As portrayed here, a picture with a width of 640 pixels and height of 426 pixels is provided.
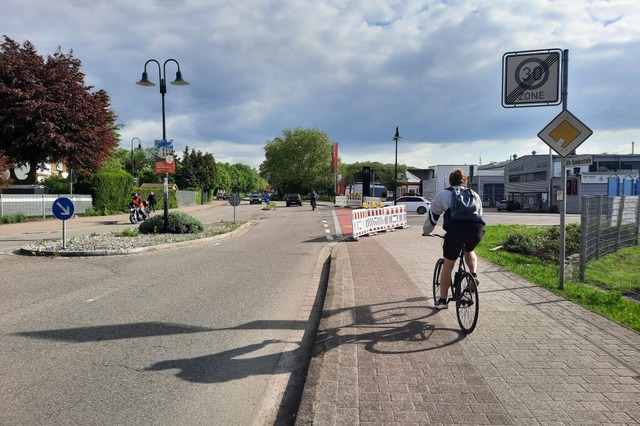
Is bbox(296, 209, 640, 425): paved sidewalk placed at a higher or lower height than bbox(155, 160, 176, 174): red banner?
lower

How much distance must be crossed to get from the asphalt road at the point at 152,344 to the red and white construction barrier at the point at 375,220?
24.0 feet

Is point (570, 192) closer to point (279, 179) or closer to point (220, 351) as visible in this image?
point (220, 351)

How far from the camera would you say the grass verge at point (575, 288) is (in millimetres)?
5944

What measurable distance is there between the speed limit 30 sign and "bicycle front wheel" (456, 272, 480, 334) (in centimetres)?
406

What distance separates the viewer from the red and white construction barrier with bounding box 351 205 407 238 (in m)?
16.8

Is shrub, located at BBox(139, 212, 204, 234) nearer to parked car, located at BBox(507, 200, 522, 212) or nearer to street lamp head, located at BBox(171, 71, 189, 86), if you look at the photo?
street lamp head, located at BBox(171, 71, 189, 86)

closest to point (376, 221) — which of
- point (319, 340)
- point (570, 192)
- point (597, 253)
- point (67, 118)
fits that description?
point (597, 253)

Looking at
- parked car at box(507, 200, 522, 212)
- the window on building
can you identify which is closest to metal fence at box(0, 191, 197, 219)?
the window on building

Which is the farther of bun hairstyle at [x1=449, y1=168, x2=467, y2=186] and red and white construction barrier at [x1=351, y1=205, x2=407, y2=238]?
red and white construction barrier at [x1=351, y1=205, x2=407, y2=238]

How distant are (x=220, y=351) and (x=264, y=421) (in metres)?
1.48

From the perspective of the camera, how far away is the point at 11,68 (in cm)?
2778

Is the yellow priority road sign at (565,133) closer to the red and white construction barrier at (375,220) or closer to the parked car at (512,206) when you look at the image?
the red and white construction barrier at (375,220)

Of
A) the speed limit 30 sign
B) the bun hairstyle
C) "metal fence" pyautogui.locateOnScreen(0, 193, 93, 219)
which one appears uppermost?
the speed limit 30 sign

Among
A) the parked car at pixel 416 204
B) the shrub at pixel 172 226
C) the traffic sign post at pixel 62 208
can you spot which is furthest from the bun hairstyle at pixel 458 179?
the parked car at pixel 416 204
